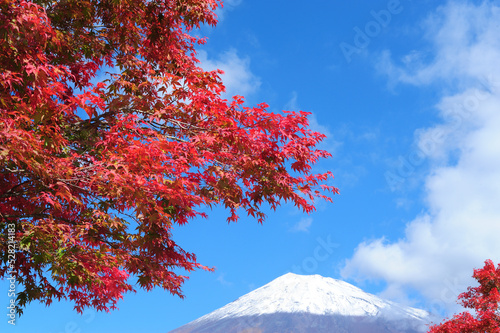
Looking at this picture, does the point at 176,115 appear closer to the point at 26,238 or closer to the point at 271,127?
the point at 271,127

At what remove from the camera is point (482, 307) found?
14695 mm

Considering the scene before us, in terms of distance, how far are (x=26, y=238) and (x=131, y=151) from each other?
2.16 meters

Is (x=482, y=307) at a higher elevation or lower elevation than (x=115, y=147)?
lower

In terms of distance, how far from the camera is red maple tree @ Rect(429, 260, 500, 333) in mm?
13703

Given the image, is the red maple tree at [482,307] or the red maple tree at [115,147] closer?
the red maple tree at [115,147]

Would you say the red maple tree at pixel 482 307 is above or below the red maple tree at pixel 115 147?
below

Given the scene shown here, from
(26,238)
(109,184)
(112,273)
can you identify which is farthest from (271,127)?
(112,273)

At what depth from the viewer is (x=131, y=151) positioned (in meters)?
5.71

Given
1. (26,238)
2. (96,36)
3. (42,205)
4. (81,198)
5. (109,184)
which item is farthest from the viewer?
(96,36)

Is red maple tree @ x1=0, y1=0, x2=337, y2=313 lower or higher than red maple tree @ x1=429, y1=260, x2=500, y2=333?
higher

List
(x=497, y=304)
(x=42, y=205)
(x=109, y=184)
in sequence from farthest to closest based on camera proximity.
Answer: (x=497, y=304), (x=42, y=205), (x=109, y=184)

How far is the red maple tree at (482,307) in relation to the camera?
1370 cm

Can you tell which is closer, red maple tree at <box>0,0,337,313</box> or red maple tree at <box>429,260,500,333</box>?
red maple tree at <box>0,0,337,313</box>

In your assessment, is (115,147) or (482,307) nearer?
(115,147)
